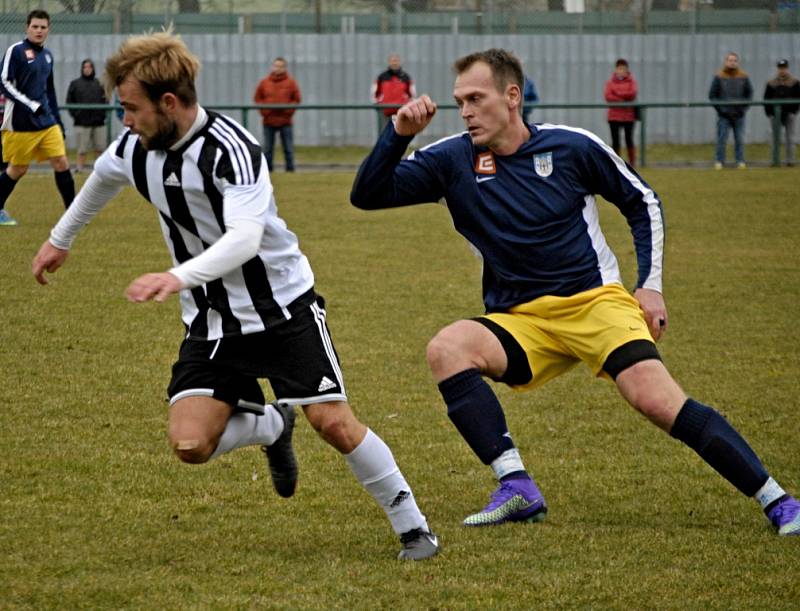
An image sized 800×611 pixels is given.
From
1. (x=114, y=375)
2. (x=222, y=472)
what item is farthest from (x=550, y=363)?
(x=114, y=375)

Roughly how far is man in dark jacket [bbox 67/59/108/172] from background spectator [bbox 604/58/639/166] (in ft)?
27.7

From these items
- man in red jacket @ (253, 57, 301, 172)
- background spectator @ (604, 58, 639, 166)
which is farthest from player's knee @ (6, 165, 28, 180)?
background spectator @ (604, 58, 639, 166)

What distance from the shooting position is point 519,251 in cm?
512

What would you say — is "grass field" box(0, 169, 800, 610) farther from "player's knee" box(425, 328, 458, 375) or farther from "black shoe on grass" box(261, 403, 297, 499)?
"player's knee" box(425, 328, 458, 375)

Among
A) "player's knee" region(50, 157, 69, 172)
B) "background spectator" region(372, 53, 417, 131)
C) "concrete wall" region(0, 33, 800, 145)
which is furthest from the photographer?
"concrete wall" region(0, 33, 800, 145)

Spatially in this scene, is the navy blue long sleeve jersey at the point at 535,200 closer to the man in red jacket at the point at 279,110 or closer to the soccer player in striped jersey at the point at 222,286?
the soccer player in striped jersey at the point at 222,286

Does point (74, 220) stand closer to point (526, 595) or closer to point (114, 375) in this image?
point (526, 595)

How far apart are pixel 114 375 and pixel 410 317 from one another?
8.43 feet

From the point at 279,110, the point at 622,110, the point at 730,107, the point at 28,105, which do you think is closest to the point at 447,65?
the point at 622,110

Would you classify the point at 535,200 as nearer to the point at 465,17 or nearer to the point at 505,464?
the point at 505,464

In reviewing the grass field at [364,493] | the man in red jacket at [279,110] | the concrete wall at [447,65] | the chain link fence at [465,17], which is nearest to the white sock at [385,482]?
the grass field at [364,493]

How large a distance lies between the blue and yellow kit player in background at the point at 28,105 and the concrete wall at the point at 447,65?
1331cm

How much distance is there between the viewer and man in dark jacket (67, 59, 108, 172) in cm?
2152

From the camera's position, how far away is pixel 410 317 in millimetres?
9484
